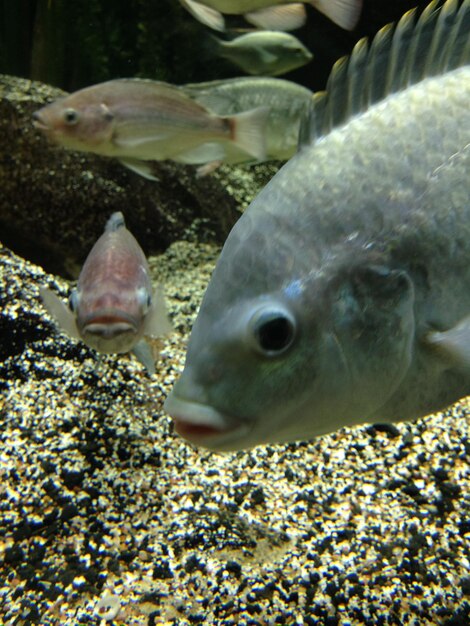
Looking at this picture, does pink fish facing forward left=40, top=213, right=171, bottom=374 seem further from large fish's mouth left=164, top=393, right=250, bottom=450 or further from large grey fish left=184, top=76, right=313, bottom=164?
large grey fish left=184, top=76, right=313, bottom=164

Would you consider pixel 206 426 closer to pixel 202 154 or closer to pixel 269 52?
pixel 202 154

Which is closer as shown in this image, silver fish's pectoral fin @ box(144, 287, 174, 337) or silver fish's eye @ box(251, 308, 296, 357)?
silver fish's eye @ box(251, 308, 296, 357)

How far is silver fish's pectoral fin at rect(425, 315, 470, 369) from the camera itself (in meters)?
1.20

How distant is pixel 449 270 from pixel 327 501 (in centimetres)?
133

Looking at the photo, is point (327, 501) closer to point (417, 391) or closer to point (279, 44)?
point (417, 391)

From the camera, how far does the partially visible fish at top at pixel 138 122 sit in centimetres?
315

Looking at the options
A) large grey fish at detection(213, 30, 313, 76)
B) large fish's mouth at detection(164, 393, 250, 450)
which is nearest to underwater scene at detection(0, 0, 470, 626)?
large fish's mouth at detection(164, 393, 250, 450)

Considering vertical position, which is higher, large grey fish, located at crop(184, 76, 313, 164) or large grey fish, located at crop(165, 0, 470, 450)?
large grey fish, located at crop(184, 76, 313, 164)

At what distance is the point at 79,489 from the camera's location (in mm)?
2287

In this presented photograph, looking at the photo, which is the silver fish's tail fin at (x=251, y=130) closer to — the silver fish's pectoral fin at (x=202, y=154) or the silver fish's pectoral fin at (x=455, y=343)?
the silver fish's pectoral fin at (x=202, y=154)

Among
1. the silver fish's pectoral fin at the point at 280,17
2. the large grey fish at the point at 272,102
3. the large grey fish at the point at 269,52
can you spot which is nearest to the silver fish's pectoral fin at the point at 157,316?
the silver fish's pectoral fin at the point at 280,17

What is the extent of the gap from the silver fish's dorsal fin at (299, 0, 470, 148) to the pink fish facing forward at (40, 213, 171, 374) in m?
1.16

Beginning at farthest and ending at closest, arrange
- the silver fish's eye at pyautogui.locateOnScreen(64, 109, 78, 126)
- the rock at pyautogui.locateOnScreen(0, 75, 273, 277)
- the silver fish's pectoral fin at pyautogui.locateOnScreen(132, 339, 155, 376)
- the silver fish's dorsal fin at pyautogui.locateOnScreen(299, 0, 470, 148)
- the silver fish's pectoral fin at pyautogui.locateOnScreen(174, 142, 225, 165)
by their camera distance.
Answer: the rock at pyautogui.locateOnScreen(0, 75, 273, 277) < the silver fish's pectoral fin at pyautogui.locateOnScreen(174, 142, 225, 165) < the silver fish's eye at pyautogui.locateOnScreen(64, 109, 78, 126) < the silver fish's pectoral fin at pyautogui.locateOnScreen(132, 339, 155, 376) < the silver fish's dorsal fin at pyautogui.locateOnScreen(299, 0, 470, 148)

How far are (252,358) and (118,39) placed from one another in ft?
21.4
